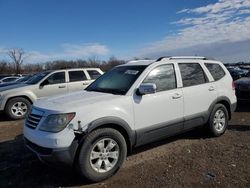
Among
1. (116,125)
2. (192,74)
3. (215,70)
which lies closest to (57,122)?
(116,125)

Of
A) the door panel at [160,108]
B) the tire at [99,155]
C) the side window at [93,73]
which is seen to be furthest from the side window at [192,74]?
the side window at [93,73]

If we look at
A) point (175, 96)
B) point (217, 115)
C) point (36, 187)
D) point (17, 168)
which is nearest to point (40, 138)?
point (36, 187)

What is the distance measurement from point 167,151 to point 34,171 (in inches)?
95.7

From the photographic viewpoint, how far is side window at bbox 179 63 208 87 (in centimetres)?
574

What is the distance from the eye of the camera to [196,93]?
19.0 ft

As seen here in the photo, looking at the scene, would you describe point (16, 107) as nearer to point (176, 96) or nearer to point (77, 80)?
point (77, 80)

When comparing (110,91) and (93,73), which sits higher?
(93,73)

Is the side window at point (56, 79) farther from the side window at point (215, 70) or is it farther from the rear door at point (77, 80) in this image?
the side window at point (215, 70)

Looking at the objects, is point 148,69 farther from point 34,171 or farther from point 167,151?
point 34,171

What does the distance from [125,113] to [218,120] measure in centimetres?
274

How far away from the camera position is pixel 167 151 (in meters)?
5.58

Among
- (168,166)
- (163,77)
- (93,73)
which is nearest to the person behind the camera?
(168,166)

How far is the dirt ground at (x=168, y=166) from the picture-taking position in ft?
14.0

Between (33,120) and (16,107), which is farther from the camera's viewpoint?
(16,107)
